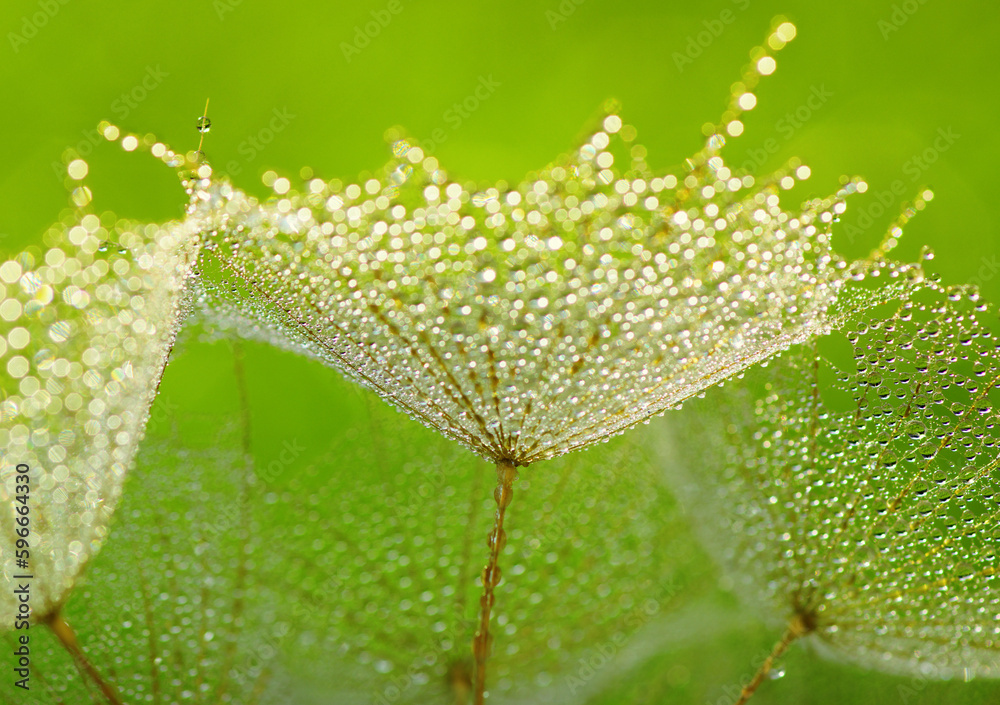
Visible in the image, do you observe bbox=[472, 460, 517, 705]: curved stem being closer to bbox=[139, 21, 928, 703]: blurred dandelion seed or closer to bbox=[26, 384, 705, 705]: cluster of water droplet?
bbox=[139, 21, 928, 703]: blurred dandelion seed

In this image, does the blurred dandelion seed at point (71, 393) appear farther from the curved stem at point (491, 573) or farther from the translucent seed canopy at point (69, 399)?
the curved stem at point (491, 573)

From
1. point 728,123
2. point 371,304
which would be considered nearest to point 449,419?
point 371,304

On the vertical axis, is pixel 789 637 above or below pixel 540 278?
below

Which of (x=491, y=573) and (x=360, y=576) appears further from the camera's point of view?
(x=360, y=576)

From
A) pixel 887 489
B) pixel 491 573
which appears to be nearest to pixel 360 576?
pixel 491 573

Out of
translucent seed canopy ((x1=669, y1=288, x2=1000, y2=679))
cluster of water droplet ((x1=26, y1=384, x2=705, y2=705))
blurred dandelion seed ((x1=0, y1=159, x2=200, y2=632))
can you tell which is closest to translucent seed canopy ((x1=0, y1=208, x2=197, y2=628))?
blurred dandelion seed ((x1=0, y1=159, x2=200, y2=632))

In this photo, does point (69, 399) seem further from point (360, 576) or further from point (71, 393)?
point (360, 576)

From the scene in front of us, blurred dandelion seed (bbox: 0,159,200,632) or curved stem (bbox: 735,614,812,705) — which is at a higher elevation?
blurred dandelion seed (bbox: 0,159,200,632)

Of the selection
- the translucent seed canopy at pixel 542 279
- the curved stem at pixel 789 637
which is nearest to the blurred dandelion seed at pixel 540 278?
the translucent seed canopy at pixel 542 279
